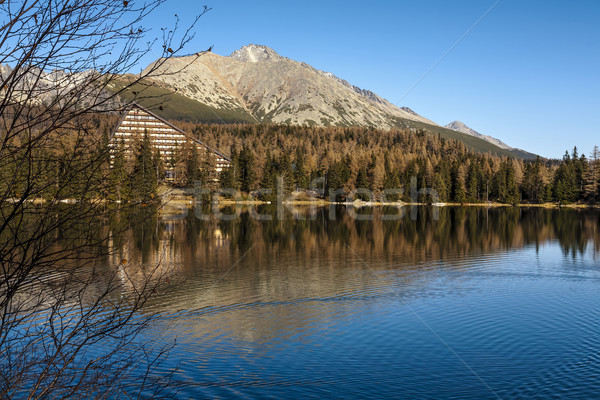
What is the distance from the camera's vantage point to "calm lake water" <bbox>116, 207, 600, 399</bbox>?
1204cm

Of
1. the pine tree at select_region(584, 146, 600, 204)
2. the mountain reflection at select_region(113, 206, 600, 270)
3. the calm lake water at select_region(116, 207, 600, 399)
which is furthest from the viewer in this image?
the pine tree at select_region(584, 146, 600, 204)

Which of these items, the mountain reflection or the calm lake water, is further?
the mountain reflection

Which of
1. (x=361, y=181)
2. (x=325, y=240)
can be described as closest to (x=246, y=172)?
(x=361, y=181)

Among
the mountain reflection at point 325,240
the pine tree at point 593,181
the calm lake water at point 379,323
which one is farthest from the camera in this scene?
the pine tree at point 593,181

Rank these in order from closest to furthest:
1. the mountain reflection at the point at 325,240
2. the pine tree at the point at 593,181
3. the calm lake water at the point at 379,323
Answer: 1. the calm lake water at the point at 379,323
2. the mountain reflection at the point at 325,240
3. the pine tree at the point at 593,181

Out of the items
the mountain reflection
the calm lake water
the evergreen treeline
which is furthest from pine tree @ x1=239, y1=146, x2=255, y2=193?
the calm lake water

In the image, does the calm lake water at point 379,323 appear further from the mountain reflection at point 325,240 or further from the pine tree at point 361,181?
the pine tree at point 361,181

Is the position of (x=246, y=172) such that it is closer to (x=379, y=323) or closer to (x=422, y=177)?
(x=422, y=177)

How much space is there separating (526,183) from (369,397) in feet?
431

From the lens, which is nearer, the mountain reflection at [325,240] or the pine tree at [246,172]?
the mountain reflection at [325,240]

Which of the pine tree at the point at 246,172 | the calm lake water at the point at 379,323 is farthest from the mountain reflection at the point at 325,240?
the pine tree at the point at 246,172

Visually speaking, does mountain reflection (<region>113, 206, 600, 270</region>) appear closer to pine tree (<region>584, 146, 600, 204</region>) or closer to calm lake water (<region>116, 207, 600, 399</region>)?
calm lake water (<region>116, 207, 600, 399</region>)

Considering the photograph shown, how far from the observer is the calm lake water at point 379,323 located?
12039 millimetres

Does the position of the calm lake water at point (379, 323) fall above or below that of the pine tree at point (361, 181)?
below
